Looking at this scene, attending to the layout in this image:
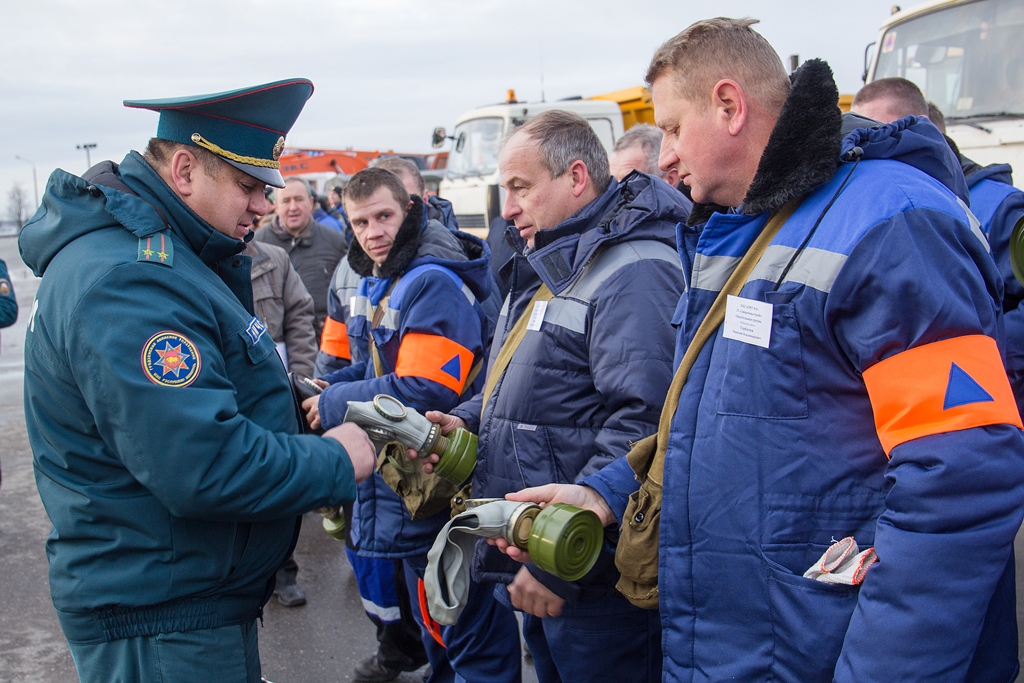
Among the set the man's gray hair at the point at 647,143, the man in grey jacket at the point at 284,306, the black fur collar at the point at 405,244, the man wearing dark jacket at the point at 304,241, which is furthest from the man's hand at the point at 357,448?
the man wearing dark jacket at the point at 304,241

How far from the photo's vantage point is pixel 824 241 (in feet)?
4.89

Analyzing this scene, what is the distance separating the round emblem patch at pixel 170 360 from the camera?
1.78 m

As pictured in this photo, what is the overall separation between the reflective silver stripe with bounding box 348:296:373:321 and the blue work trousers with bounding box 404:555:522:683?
1.28 metres

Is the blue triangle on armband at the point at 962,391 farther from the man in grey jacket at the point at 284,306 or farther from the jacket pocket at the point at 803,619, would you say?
the man in grey jacket at the point at 284,306

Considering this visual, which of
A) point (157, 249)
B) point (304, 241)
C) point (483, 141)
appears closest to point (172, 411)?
point (157, 249)

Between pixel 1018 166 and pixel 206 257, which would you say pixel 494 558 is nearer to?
pixel 206 257

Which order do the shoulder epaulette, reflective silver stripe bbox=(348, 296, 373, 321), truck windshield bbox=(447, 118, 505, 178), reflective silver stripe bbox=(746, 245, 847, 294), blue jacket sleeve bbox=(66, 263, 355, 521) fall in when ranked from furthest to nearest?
truck windshield bbox=(447, 118, 505, 178), reflective silver stripe bbox=(348, 296, 373, 321), the shoulder epaulette, blue jacket sleeve bbox=(66, 263, 355, 521), reflective silver stripe bbox=(746, 245, 847, 294)

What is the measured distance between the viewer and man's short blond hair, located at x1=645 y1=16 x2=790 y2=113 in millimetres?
1698

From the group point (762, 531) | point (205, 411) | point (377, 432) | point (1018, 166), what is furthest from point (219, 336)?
point (1018, 166)

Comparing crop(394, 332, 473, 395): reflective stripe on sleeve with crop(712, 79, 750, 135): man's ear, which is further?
crop(394, 332, 473, 395): reflective stripe on sleeve

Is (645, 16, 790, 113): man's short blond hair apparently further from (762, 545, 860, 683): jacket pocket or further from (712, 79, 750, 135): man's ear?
(762, 545, 860, 683): jacket pocket

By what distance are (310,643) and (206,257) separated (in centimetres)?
271

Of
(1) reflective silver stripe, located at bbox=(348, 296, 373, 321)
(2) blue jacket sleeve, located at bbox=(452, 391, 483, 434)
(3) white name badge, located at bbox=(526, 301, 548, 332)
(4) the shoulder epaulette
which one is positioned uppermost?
(4) the shoulder epaulette

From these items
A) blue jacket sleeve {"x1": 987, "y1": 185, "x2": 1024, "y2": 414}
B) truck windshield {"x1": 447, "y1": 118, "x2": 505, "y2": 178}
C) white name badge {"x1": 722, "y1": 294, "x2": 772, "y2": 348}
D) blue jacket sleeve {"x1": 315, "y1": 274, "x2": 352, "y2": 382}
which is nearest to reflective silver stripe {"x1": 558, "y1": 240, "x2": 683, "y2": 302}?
white name badge {"x1": 722, "y1": 294, "x2": 772, "y2": 348}
